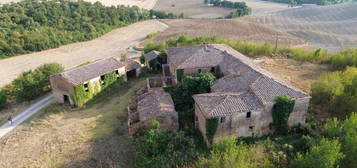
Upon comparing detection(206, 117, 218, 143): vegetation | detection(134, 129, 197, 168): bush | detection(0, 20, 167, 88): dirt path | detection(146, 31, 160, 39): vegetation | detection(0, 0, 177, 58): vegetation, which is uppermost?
detection(0, 0, 177, 58): vegetation

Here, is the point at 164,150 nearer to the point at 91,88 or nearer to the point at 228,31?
the point at 91,88

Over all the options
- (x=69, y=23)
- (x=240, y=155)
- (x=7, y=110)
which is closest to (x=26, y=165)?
(x=7, y=110)

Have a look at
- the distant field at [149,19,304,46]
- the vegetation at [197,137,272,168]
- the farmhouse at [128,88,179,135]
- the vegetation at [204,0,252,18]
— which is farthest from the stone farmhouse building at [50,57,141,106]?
the vegetation at [204,0,252,18]

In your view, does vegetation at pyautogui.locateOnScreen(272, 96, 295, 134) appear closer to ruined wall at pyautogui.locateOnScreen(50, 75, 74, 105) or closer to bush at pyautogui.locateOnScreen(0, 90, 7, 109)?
ruined wall at pyautogui.locateOnScreen(50, 75, 74, 105)

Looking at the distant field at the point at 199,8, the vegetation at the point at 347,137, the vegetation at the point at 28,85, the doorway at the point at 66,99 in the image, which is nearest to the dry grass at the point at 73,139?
the doorway at the point at 66,99

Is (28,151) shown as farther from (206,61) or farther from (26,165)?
(206,61)

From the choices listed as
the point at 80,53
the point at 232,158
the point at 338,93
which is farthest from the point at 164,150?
the point at 80,53
